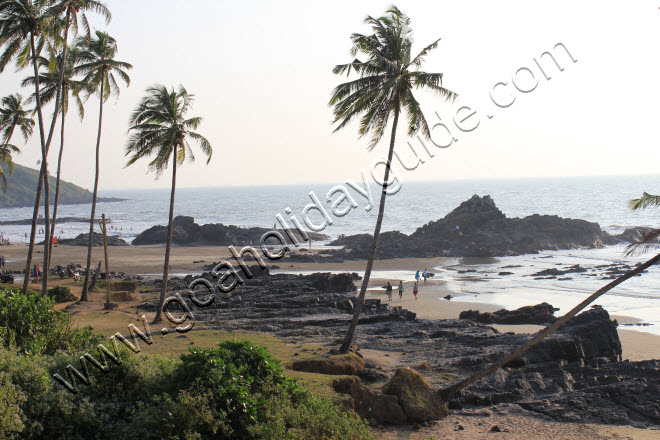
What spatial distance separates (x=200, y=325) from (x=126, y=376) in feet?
52.9

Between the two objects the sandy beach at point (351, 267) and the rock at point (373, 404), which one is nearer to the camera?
the rock at point (373, 404)

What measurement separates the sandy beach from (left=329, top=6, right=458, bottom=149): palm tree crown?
13.6m

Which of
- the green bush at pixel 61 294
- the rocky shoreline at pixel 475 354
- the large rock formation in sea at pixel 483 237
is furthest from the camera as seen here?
the large rock formation in sea at pixel 483 237

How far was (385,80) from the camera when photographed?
19875 mm

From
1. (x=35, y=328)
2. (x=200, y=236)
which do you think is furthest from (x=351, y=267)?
(x=35, y=328)

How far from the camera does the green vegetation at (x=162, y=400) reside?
9555mm

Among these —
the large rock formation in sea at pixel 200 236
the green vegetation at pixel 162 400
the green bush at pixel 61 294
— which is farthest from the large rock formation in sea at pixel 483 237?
the green vegetation at pixel 162 400

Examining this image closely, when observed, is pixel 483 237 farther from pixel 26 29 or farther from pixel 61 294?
pixel 26 29

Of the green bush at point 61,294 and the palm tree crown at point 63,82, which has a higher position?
the palm tree crown at point 63,82

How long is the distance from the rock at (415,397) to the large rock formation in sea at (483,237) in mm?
47173

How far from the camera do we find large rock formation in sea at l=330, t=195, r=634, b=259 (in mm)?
65125

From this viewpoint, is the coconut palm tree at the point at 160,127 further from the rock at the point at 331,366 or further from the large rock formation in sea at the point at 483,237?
the large rock formation in sea at the point at 483,237

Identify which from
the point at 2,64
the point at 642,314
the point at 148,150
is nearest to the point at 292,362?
the point at 148,150

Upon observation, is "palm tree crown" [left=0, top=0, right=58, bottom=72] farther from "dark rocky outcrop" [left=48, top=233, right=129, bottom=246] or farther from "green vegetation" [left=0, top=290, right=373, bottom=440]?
"dark rocky outcrop" [left=48, top=233, right=129, bottom=246]
